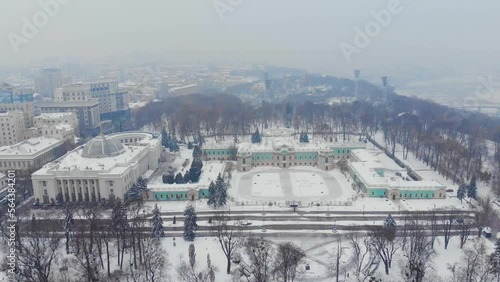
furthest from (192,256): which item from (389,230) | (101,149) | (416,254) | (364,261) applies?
(101,149)

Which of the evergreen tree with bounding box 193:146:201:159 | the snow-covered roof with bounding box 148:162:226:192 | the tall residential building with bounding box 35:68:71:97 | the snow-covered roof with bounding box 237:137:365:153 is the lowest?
the snow-covered roof with bounding box 148:162:226:192

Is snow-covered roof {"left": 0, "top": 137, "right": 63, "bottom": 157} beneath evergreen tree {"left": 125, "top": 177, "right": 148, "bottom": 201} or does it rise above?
above

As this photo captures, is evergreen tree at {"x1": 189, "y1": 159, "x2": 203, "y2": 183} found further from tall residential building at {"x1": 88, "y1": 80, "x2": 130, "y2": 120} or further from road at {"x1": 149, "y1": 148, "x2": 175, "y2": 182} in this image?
tall residential building at {"x1": 88, "y1": 80, "x2": 130, "y2": 120}

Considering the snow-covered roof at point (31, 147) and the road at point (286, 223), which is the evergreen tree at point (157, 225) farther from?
the snow-covered roof at point (31, 147)

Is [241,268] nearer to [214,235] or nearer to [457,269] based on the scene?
[214,235]

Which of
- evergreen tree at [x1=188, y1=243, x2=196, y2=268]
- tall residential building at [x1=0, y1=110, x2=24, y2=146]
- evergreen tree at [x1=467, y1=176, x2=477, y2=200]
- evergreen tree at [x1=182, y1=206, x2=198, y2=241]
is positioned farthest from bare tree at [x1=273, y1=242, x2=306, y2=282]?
tall residential building at [x1=0, y1=110, x2=24, y2=146]
